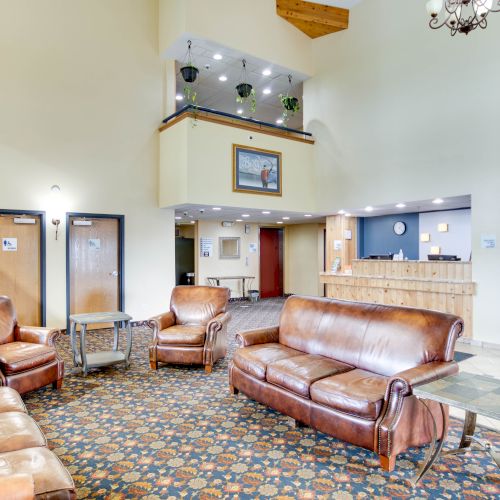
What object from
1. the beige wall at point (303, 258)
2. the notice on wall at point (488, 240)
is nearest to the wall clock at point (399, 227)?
the beige wall at point (303, 258)

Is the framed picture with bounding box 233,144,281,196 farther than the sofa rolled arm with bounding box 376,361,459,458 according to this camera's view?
Yes

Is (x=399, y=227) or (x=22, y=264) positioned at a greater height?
(x=399, y=227)

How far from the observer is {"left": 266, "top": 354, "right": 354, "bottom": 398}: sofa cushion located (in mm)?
3037

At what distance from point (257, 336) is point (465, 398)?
84.8 inches

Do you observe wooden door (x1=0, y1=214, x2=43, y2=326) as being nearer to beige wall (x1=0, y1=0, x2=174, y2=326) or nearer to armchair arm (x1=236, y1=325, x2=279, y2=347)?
beige wall (x1=0, y1=0, x2=174, y2=326)

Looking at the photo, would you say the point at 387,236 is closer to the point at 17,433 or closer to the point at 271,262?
the point at 271,262

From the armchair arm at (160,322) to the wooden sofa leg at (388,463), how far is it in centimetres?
296

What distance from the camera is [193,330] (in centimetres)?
473

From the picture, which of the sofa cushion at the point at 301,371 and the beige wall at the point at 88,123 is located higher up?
the beige wall at the point at 88,123

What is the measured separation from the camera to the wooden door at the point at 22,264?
6168mm

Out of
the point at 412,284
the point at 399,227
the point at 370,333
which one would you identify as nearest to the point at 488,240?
the point at 412,284

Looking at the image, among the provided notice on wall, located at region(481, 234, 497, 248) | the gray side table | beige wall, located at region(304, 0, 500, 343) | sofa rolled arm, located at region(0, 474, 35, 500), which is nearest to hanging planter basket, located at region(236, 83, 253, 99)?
beige wall, located at region(304, 0, 500, 343)

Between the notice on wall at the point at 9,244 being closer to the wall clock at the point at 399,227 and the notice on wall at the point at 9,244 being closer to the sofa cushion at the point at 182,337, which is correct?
the sofa cushion at the point at 182,337

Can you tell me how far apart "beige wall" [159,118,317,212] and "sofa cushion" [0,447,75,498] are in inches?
201
